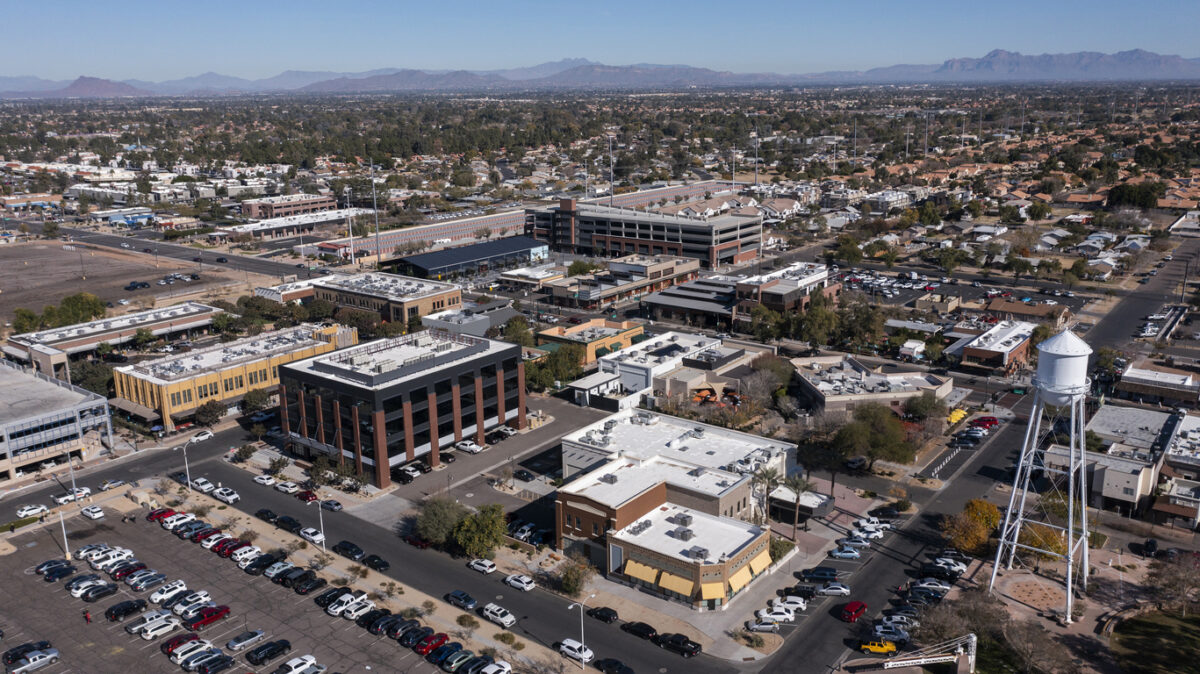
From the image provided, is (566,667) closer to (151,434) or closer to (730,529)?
(730,529)

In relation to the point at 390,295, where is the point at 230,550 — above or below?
below

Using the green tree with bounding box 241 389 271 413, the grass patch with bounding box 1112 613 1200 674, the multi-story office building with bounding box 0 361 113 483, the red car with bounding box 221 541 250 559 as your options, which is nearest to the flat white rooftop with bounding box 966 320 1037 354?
the grass patch with bounding box 1112 613 1200 674

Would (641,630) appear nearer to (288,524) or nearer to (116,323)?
(288,524)

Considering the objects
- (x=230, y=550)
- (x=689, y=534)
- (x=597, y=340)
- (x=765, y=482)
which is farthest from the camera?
(x=597, y=340)

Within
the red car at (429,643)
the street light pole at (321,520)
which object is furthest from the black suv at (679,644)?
the street light pole at (321,520)

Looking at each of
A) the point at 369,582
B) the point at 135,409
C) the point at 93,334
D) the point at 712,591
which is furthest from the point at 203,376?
the point at 712,591

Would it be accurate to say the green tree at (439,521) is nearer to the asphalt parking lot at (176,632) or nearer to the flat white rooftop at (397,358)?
the asphalt parking lot at (176,632)
